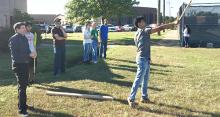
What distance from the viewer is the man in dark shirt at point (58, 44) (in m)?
14.5

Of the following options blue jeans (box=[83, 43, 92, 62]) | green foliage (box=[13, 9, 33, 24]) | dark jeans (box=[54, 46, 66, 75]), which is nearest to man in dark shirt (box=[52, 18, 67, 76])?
dark jeans (box=[54, 46, 66, 75])

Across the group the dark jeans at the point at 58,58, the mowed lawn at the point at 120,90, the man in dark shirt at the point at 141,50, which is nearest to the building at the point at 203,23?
the mowed lawn at the point at 120,90

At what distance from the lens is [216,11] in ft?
98.3

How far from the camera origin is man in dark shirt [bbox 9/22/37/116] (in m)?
9.10

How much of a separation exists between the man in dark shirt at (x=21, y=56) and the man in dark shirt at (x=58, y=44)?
525 cm

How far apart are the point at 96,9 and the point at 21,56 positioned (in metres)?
33.7

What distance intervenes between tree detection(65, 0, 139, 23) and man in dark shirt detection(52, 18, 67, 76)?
2715 cm

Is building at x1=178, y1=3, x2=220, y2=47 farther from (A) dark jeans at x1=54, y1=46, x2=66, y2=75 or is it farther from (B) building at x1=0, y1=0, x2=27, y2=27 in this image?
(A) dark jeans at x1=54, y1=46, x2=66, y2=75

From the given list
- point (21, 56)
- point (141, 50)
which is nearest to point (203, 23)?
point (141, 50)

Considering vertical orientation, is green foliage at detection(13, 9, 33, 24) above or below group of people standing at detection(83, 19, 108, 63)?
above

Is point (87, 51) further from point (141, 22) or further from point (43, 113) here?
point (43, 113)

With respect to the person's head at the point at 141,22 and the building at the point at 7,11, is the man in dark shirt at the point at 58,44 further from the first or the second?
the building at the point at 7,11

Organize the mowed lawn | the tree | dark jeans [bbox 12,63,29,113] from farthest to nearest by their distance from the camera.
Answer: the tree → the mowed lawn → dark jeans [bbox 12,63,29,113]

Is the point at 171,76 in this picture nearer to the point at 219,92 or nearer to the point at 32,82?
the point at 219,92
